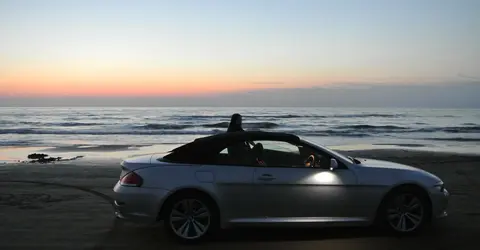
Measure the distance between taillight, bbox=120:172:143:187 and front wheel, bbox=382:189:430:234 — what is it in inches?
118

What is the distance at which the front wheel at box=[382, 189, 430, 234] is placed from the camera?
6293 mm

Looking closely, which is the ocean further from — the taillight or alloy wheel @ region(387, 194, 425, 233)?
the taillight

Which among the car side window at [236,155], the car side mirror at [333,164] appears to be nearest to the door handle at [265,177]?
the car side window at [236,155]

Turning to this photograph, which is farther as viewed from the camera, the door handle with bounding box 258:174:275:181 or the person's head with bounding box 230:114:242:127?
the person's head with bounding box 230:114:242:127

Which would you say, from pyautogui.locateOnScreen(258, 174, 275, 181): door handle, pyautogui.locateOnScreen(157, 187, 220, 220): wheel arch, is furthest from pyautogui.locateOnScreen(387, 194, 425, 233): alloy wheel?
pyautogui.locateOnScreen(157, 187, 220, 220): wheel arch

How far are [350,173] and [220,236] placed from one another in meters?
1.78

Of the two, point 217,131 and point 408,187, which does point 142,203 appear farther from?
point 217,131

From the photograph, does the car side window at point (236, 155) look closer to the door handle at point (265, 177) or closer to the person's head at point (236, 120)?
the door handle at point (265, 177)

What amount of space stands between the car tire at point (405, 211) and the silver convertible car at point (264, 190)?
0.01 m

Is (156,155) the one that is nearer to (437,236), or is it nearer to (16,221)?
(16,221)

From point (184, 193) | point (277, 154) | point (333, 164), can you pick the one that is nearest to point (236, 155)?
point (277, 154)

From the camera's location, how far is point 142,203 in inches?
234

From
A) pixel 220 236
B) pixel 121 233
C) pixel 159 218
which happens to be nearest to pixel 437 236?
pixel 220 236

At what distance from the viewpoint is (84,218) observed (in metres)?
7.39
